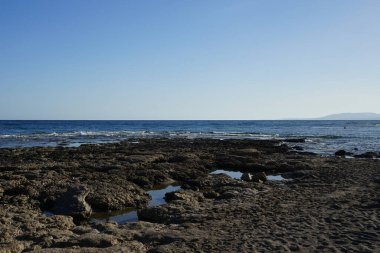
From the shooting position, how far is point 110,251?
826 centimetres

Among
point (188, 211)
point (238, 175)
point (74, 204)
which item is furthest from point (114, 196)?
point (238, 175)

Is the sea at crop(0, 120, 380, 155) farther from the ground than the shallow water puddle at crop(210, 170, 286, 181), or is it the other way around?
the sea at crop(0, 120, 380, 155)

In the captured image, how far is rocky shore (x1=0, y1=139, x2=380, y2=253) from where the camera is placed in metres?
8.73

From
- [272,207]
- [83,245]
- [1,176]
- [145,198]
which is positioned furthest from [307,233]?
[1,176]

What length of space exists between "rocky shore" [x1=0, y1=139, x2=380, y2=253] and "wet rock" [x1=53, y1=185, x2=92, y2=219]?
32 millimetres

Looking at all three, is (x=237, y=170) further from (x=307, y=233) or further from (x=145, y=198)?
(x=307, y=233)

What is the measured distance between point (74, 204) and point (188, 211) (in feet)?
11.7

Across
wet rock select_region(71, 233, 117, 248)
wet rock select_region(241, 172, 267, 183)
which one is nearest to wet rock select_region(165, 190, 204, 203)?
wet rock select_region(241, 172, 267, 183)

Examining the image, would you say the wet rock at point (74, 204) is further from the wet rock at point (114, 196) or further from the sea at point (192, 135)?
the sea at point (192, 135)

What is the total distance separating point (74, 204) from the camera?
1191 centimetres

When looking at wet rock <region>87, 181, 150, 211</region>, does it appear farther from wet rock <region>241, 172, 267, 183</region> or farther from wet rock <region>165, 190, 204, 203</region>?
wet rock <region>241, 172, 267, 183</region>

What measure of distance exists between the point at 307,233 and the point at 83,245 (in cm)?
537

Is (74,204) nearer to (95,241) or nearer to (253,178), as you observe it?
(95,241)

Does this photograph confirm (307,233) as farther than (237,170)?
No
